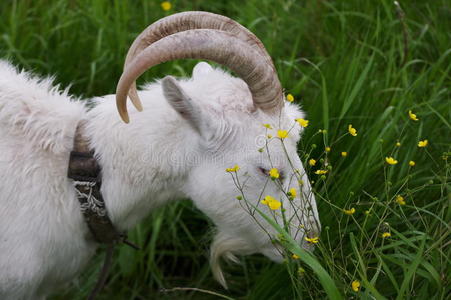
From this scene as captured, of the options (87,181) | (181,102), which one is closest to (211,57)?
(181,102)

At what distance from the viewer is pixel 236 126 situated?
2.65m

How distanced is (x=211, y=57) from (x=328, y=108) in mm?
1377

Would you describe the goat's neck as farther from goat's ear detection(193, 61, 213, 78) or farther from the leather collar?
goat's ear detection(193, 61, 213, 78)

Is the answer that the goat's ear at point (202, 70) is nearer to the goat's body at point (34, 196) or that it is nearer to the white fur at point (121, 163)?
the white fur at point (121, 163)

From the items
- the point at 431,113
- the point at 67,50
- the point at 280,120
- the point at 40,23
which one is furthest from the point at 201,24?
the point at 40,23

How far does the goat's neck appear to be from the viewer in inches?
105

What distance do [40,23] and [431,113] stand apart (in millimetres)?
2892

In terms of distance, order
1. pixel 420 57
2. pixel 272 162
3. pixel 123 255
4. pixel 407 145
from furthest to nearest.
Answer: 1. pixel 420 57
2. pixel 123 255
3. pixel 407 145
4. pixel 272 162

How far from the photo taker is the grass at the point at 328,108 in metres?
3.05

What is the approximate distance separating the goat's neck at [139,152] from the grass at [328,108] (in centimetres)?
57

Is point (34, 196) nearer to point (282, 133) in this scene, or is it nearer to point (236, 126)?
point (236, 126)

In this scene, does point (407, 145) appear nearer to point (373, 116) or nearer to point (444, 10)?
point (373, 116)

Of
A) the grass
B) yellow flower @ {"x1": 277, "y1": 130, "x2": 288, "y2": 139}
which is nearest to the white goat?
yellow flower @ {"x1": 277, "y1": 130, "x2": 288, "y2": 139}

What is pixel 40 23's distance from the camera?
183 inches
